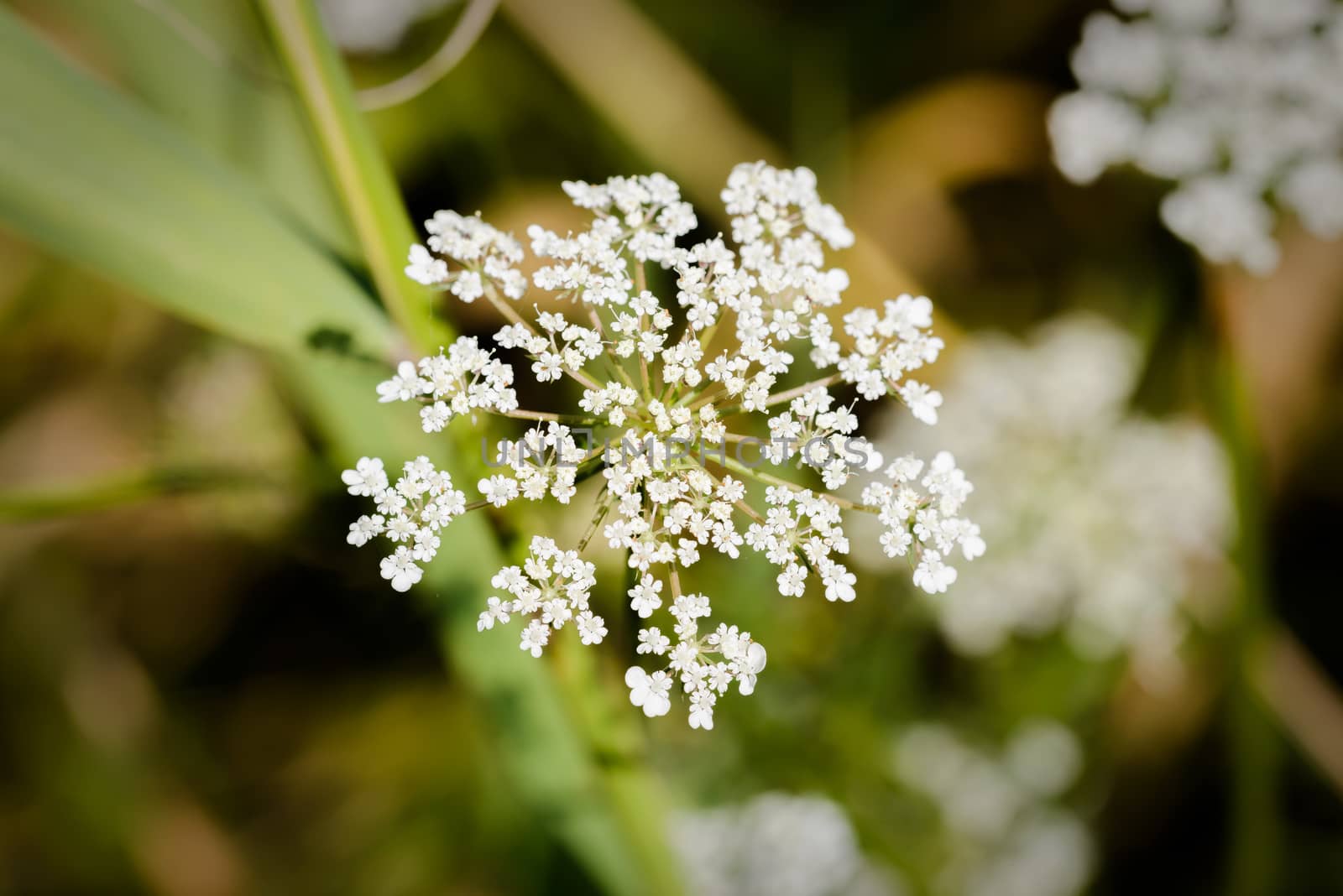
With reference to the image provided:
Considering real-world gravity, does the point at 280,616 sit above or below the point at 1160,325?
below

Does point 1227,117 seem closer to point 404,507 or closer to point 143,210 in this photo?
point 404,507

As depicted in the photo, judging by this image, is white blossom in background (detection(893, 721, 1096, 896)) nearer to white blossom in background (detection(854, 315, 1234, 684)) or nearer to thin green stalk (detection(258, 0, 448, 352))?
white blossom in background (detection(854, 315, 1234, 684))

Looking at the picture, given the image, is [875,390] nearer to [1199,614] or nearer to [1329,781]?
[1199,614]

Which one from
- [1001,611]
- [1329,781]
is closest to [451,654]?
[1001,611]

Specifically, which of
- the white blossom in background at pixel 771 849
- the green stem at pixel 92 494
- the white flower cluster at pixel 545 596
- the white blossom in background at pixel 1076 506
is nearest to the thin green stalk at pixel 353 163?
the white flower cluster at pixel 545 596

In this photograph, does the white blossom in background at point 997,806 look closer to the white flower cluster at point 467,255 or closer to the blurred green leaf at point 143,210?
the white flower cluster at point 467,255
